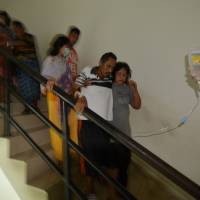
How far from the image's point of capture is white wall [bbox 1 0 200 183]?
6.03 feet

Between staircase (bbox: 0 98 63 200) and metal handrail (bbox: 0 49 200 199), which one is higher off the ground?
metal handrail (bbox: 0 49 200 199)

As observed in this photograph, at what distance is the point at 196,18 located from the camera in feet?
5.81

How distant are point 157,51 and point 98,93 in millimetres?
775

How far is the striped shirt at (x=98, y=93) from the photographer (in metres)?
1.54

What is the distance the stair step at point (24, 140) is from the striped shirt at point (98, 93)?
0.47 metres

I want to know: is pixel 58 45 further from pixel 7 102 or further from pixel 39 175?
pixel 39 175

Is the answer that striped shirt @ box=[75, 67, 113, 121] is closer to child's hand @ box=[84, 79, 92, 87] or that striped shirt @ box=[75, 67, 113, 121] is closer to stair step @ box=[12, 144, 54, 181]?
child's hand @ box=[84, 79, 92, 87]

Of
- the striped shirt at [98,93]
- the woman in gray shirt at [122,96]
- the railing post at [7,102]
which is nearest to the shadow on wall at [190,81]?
the woman in gray shirt at [122,96]

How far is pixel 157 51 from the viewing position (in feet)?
6.54

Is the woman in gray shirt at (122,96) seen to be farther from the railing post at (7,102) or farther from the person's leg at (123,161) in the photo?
the railing post at (7,102)

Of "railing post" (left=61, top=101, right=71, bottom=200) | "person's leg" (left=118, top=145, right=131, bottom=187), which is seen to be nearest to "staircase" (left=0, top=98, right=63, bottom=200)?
"railing post" (left=61, top=101, right=71, bottom=200)

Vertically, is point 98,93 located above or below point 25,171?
above

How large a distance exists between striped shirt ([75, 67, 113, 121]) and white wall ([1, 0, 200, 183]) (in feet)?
Answer: 1.91

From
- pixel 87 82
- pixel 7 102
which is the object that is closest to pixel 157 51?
pixel 87 82
